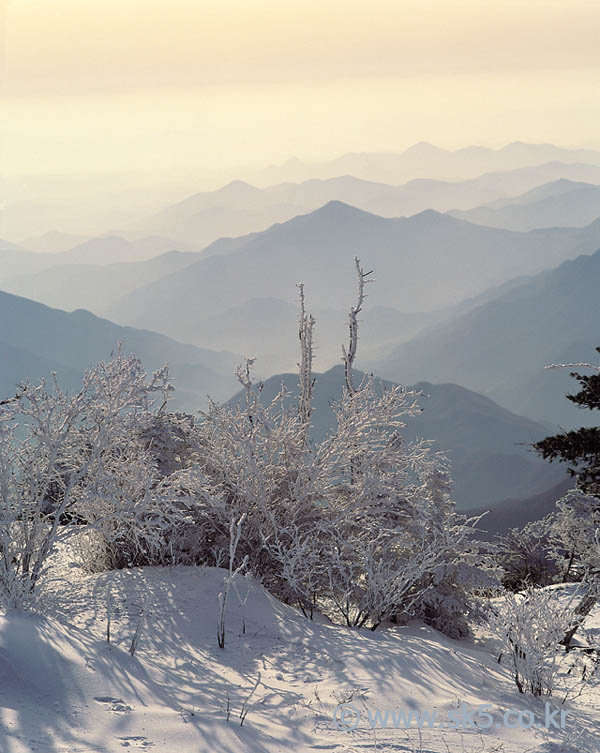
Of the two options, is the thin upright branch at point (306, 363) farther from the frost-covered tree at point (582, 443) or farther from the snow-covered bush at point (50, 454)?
the snow-covered bush at point (50, 454)

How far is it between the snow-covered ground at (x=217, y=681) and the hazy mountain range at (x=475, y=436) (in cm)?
7305

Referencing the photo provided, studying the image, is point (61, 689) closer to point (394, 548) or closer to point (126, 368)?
point (126, 368)

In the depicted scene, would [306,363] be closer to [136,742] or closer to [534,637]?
[534,637]

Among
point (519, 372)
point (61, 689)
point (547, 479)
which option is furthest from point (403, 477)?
point (519, 372)

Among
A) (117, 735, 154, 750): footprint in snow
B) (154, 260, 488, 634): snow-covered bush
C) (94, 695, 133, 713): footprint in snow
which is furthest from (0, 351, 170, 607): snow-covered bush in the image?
(117, 735, 154, 750): footprint in snow

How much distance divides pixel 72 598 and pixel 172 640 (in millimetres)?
1338

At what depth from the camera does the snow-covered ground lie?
211 inches

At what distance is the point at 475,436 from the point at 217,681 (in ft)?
372

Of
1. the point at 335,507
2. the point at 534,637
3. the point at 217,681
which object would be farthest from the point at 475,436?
the point at 217,681

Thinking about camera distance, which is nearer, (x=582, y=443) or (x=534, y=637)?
(x=534, y=637)

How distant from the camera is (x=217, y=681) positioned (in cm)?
680

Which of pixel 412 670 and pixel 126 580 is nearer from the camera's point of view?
pixel 412 670

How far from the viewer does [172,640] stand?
7820 millimetres

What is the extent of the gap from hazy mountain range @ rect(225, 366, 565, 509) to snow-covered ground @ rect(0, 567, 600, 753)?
73054 mm
